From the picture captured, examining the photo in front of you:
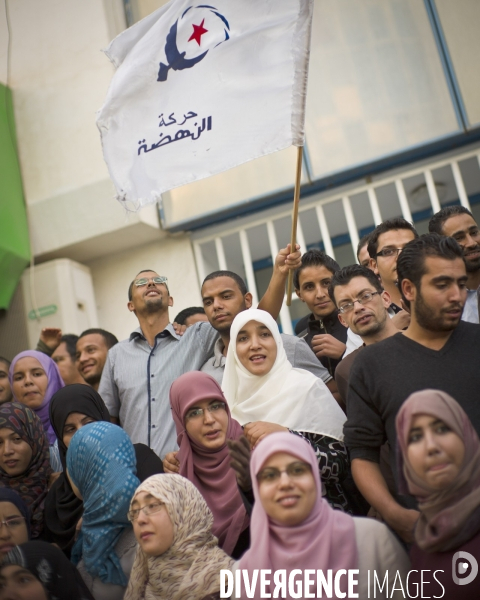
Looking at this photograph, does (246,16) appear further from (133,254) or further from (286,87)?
(133,254)

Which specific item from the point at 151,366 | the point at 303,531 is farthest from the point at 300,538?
the point at 151,366

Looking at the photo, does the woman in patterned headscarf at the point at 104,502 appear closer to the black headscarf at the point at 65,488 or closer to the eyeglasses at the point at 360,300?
the black headscarf at the point at 65,488

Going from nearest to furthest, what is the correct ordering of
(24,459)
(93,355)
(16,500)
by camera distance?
1. (16,500)
2. (24,459)
3. (93,355)

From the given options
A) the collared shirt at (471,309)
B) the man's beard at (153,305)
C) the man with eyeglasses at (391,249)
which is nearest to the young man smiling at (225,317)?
the man's beard at (153,305)

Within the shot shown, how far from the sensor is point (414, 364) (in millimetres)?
2031

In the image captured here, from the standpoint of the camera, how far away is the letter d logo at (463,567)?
1597mm

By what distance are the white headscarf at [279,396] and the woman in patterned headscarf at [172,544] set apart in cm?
44

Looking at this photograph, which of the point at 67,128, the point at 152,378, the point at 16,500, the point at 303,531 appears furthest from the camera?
the point at 67,128

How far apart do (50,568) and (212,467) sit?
0.63m

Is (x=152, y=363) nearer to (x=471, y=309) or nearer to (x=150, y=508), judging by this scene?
(x=150, y=508)

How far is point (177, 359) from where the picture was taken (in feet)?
11.0

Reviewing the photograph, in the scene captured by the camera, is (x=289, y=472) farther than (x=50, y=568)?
No

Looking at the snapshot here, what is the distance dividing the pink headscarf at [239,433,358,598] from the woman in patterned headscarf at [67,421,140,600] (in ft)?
2.38

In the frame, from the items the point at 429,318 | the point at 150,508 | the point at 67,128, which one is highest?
the point at 67,128
